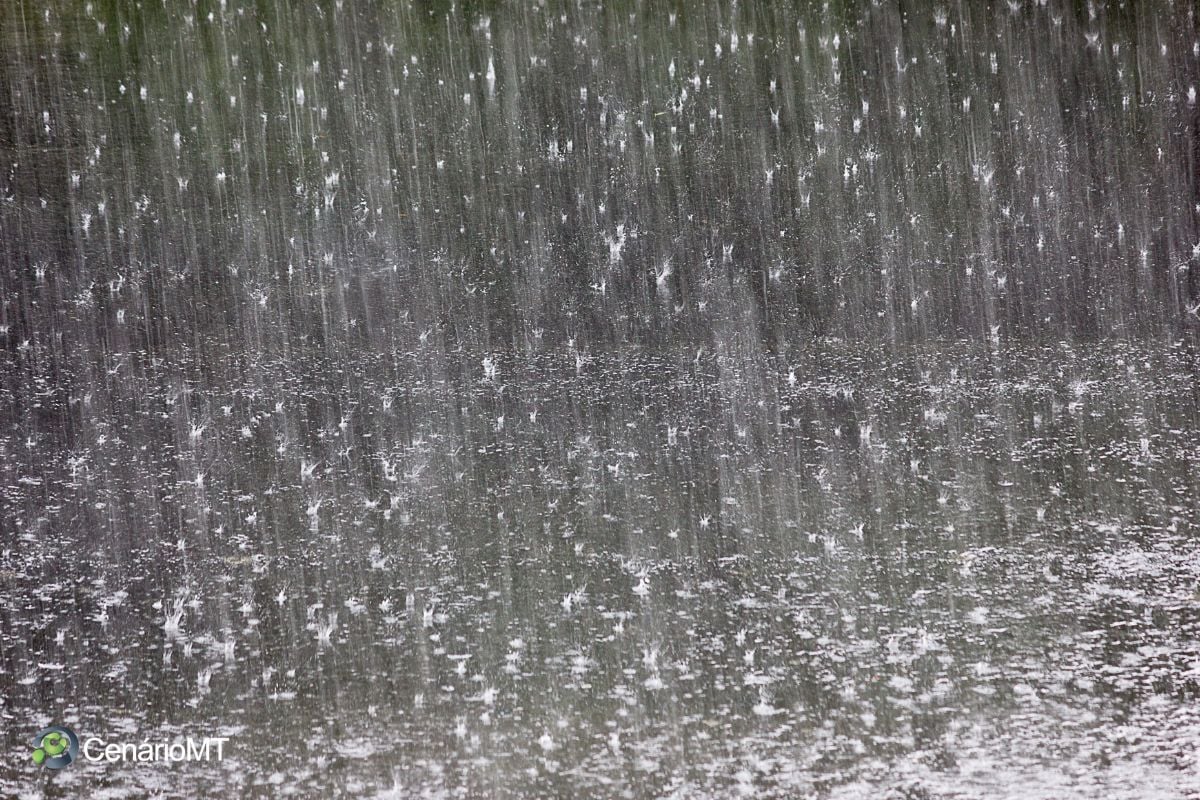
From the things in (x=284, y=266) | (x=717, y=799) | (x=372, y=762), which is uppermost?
(x=284, y=266)

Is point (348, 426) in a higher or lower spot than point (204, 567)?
higher

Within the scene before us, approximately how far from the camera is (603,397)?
1.96 m

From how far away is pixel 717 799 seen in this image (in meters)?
1.41

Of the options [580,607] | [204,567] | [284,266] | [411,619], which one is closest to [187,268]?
[284,266]

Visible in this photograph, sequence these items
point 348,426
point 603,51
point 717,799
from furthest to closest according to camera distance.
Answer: point 603,51
point 348,426
point 717,799

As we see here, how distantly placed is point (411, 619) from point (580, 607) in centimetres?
30

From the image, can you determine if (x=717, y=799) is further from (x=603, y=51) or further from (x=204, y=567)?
(x=603, y=51)

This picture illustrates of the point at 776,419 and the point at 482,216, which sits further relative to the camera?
the point at 482,216

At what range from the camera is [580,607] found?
1638 millimetres

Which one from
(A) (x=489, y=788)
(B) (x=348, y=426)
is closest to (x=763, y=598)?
(A) (x=489, y=788)

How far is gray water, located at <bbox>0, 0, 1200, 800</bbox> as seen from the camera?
1498mm

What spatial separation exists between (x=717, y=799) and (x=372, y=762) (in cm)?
54

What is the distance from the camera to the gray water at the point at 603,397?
1.50 meters

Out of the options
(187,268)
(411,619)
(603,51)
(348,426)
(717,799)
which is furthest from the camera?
(603,51)
